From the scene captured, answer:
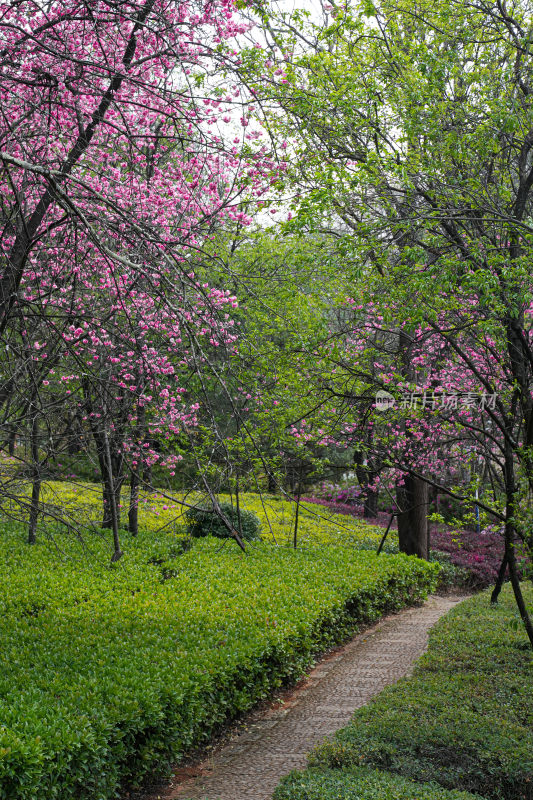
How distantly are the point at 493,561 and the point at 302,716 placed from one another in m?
10.9

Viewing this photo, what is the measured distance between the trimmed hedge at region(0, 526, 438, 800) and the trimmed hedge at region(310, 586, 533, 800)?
109 cm

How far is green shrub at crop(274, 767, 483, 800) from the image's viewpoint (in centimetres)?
373

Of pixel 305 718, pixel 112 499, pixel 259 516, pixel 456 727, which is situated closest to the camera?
pixel 456 727

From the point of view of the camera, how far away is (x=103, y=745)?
12.9 feet

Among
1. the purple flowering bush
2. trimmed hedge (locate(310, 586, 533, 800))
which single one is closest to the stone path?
trimmed hedge (locate(310, 586, 533, 800))

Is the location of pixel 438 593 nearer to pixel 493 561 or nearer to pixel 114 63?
pixel 493 561

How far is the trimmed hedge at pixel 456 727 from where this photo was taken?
4250 mm

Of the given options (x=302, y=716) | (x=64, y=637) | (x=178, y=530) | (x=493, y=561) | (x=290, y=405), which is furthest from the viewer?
(x=493, y=561)

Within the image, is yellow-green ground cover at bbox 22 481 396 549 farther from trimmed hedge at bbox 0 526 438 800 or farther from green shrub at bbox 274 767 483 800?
green shrub at bbox 274 767 483 800

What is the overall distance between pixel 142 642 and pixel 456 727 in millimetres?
2593

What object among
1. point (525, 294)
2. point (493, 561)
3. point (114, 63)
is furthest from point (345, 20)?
point (493, 561)

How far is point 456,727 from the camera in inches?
191

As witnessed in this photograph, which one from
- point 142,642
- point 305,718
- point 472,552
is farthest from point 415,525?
point 142,642

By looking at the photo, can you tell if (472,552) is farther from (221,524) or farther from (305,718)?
(305,718)
